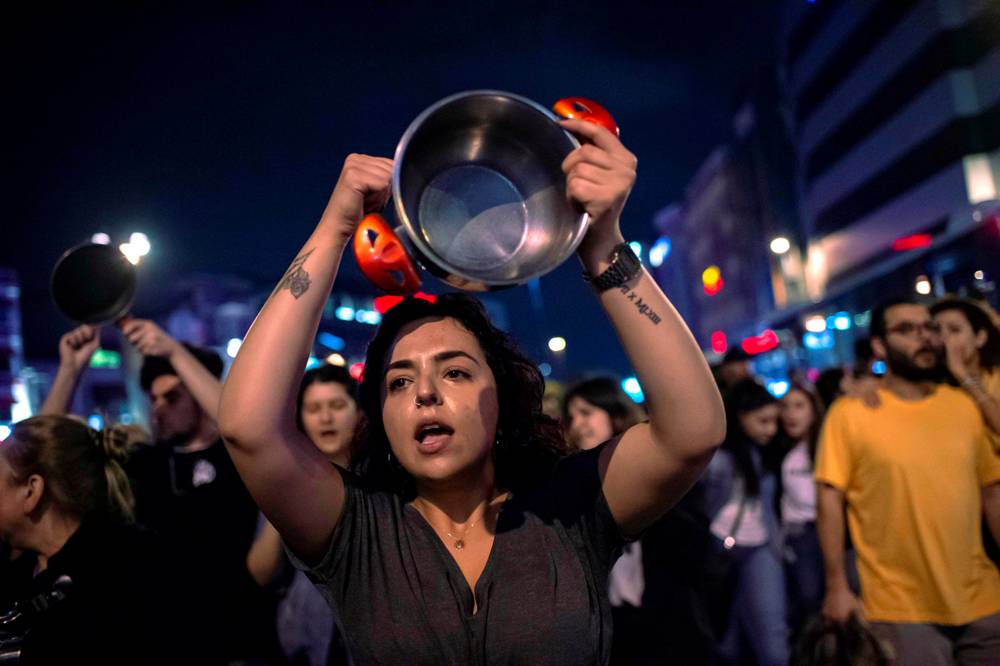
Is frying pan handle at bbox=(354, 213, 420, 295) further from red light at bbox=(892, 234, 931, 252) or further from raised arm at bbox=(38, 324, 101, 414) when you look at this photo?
red light at bbox=(892, 234, 931, 252)

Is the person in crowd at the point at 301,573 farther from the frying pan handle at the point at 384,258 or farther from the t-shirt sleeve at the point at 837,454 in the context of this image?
the t-shirt sleeve at the point at 837,454

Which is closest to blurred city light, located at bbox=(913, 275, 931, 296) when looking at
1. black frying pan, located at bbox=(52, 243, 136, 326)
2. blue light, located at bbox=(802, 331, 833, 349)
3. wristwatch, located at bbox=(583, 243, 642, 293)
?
blue light, located at bbox=(802, 331, 833, 349)

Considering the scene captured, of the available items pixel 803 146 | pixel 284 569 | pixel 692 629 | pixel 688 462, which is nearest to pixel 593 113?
pixel 688 462

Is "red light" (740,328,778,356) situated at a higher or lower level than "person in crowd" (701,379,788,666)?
higher

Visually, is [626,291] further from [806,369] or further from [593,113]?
[806,369]

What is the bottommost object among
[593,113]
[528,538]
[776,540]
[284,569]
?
[776,540]

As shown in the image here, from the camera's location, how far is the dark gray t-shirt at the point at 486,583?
195 centimetres

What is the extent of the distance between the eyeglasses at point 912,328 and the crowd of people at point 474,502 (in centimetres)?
2

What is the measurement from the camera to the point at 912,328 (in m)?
4.27

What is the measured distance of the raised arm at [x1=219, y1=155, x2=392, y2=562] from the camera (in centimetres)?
186

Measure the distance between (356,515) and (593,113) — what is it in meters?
1.26

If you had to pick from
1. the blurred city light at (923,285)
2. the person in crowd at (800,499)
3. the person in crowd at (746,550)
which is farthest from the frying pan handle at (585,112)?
the blurred city light at (923,285)

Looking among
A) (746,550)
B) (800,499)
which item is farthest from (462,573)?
(800,499)

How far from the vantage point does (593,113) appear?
188 cm
